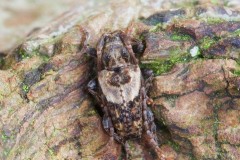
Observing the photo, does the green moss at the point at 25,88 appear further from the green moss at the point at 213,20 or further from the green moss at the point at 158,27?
the green moss at the point at 213,20

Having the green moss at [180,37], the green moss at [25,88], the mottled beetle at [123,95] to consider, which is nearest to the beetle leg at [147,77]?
the mottled beetle at [123,95]

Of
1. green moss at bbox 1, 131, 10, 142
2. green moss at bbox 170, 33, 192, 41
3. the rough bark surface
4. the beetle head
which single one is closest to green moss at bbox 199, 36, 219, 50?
the rough bark surface

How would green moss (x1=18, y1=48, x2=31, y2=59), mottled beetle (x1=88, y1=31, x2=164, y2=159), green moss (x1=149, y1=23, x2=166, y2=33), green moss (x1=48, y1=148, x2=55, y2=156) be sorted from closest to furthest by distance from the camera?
1. green moss (x1=48, y1=148, x2=55, y2=156)
2. mottled beetle (x1=88, y1=31, x2=164, y2=159)
3. green moss (x1=149, y1=23, x2=166, y2=33)
4. green moss (x1=18, y1=48, x2=31, y2=59)

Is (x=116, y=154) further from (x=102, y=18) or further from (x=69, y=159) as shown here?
(x=102, y=18)

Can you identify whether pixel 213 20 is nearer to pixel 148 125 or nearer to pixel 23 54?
pixel 148 125

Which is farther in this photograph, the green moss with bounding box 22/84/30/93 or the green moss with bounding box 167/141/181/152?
the green moss with bounding box 22/84/30/93

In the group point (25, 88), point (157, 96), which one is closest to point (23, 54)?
point (25, 88)

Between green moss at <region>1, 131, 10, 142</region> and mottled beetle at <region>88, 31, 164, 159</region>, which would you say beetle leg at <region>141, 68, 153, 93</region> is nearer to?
mottled beetle at <region>88, 31, 164, 159</region>
